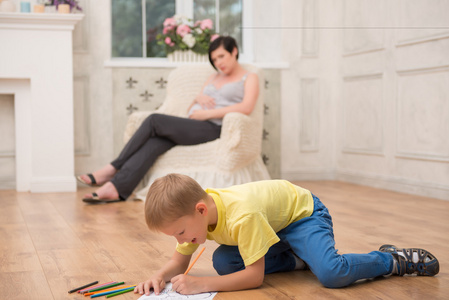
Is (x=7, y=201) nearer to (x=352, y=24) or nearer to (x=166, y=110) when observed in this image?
(x=166, y=110)

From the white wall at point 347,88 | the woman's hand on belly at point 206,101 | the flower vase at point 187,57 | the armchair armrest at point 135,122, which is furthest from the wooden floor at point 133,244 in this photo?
the flower vase at point 187,57

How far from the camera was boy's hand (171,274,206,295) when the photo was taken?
1533mm

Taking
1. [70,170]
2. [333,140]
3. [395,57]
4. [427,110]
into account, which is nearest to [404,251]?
[427,110]

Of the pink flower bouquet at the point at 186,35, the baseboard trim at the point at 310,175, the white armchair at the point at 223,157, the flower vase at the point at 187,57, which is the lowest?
the baseboard trim at the point at 310,175

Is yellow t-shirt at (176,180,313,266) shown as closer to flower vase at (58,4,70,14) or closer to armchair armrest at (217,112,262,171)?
armchair armrest at (217,112,262,171)

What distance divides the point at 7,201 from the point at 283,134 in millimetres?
2271

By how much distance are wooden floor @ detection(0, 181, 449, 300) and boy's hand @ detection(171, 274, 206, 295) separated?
0.25 ft

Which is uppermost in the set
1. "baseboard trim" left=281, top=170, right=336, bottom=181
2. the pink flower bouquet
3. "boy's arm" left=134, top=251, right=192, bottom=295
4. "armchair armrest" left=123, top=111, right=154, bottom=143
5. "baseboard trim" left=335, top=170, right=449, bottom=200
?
the pink flower bouquet

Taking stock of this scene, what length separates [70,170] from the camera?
13.9 ft

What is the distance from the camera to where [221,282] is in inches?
62.1

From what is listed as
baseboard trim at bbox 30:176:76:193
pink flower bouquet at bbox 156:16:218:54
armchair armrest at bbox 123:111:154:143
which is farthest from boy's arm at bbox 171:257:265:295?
pink flower bouquet at bbox 156:16:218:54

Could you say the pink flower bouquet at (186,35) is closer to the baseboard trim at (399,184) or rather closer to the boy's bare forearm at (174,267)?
the baseboard trim at (399,184)

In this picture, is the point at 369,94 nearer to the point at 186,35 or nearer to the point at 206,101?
the point at 206,101

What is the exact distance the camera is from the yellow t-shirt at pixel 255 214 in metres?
1.53
